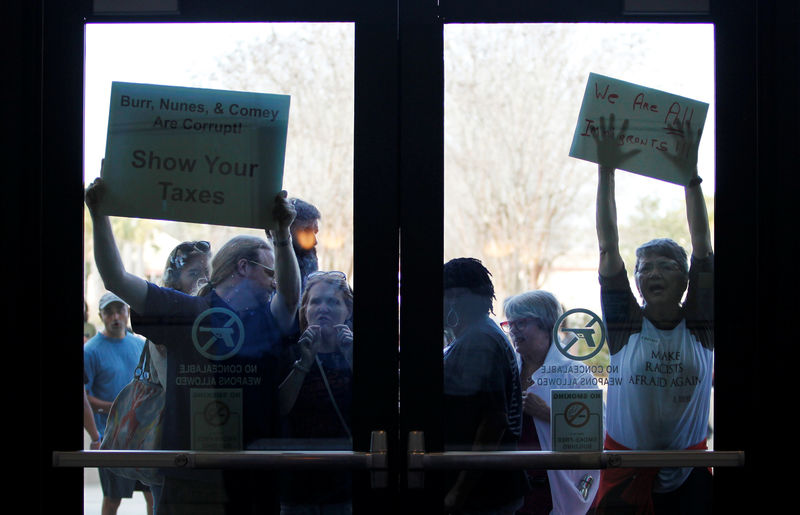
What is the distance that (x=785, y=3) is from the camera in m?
2.37

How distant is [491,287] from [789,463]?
105 centimetres

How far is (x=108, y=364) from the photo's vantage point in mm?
2377

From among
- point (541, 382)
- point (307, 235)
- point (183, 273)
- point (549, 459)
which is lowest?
point (549, 459)

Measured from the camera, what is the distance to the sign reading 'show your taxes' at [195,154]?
7.66ft

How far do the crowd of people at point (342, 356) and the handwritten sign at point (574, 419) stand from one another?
3cm

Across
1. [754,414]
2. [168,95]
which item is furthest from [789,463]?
[168,95]

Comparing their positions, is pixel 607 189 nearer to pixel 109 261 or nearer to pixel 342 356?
pixel 342 356

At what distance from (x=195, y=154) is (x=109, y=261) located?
1.36 ft

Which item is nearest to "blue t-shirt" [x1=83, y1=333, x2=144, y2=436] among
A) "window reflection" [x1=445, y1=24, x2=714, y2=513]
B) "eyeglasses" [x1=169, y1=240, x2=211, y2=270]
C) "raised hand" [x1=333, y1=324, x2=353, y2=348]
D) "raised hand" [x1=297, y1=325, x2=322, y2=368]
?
"eyeglasses" [x1=169, y1=240, x2=211, y2=270]

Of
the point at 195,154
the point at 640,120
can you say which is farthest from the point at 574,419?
the point at 195,154

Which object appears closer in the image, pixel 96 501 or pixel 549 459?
pixel 549 459

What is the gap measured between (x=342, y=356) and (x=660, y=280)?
0.99m

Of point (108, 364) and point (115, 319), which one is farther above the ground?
point (115, 319)

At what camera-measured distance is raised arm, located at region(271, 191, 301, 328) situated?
2.35 metres
